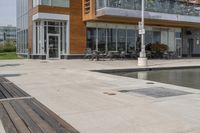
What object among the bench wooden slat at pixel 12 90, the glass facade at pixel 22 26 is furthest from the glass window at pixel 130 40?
the bench wooden slat at pixel 12 90

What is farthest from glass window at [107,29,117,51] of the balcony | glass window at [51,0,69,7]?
glass window at [51,0,69,7]

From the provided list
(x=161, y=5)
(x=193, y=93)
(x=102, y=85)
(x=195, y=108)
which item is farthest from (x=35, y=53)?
(x=195, y=108)

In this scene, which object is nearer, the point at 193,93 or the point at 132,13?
the point at 193,93

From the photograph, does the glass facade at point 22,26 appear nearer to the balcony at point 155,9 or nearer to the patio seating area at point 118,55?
the patio seating area at point 118,55

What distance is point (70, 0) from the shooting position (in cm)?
3072

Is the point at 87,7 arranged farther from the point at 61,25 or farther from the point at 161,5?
the point at 161,5

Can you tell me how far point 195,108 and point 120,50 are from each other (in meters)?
Result: 25.2

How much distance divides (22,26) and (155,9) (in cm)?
1549

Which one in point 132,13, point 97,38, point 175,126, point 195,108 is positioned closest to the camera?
point 175,126

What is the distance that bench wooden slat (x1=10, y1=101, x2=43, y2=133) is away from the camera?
20.4 feet

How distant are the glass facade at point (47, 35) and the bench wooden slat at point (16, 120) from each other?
71.5 ft

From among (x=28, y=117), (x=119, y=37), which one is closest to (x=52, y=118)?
(x=28, y=117)

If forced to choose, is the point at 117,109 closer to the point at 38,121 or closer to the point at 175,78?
the point at 38,121

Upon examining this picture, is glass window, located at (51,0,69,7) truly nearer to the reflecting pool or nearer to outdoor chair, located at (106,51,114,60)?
outdoor chair, located at (106,51,114,60)
